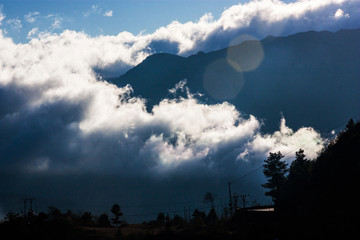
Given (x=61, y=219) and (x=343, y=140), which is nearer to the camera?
(x=343, y=140)

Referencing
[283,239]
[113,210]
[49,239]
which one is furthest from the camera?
[113,210]

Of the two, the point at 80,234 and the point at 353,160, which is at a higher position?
the point at 353,160

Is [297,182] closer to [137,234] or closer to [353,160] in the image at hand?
[353,160]

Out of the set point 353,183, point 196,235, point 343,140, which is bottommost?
point 196,235

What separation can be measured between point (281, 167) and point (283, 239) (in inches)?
2878

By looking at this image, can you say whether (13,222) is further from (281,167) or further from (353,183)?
(281,167)

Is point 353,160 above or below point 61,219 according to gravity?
above

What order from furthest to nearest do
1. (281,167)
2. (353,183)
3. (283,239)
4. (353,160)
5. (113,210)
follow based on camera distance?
(113,210), (281,167), (353,160), (353,183), (283,239)

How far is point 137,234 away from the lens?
8281 centimetres

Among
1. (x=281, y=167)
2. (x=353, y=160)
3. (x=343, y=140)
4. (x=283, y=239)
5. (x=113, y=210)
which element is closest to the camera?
(x=283, y=239)

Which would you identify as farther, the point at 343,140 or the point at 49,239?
the point at 49,239

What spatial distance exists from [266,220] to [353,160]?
1177 inches

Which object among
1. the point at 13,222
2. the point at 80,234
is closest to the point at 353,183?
the point at 80,234

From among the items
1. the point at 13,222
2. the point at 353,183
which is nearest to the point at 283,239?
the point at 353,183
